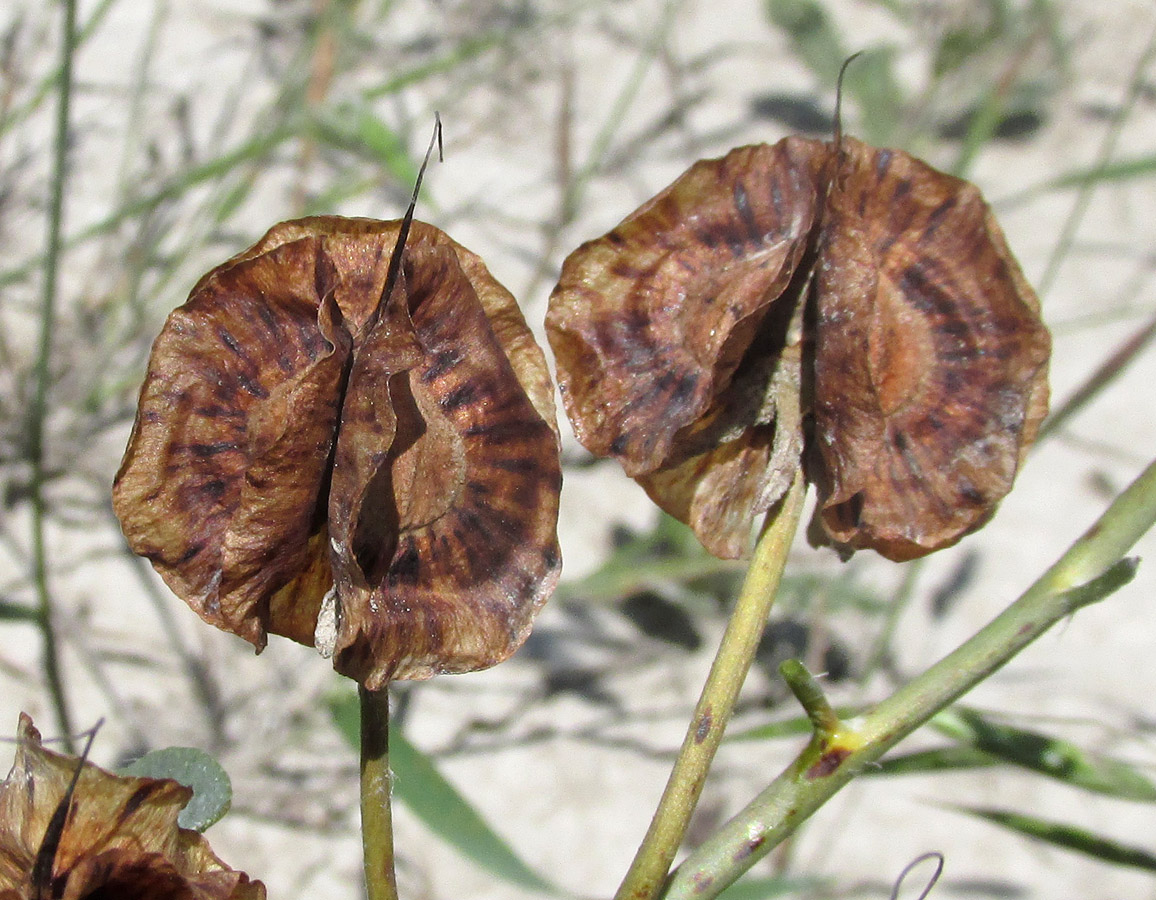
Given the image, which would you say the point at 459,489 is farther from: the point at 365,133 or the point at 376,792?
the point at 365,133

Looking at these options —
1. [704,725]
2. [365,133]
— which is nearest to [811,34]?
[365,133]

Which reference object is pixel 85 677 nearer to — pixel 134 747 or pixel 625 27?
pixel 134 747

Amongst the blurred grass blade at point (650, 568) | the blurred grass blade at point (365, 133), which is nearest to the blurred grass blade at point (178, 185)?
the blurred grass blade at point (365, 133)

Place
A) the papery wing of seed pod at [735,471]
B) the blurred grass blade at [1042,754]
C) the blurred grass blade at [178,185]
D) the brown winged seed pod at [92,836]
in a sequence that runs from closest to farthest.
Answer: the brown winged seed pod at [92,836] → the papery wing of seed pod at [735,471] → the blurred grass blade at [1042,754] → the blurred grass blade at [178,185]

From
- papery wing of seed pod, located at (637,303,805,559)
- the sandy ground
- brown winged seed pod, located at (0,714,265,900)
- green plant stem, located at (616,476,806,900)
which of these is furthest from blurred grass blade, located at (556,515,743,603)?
brown winged seed pod, located at (0,714,265,900)

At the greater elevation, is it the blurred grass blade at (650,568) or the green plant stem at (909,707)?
the blurred grass blade at (650,568)

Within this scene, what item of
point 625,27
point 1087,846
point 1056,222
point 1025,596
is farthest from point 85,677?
point 1056,222

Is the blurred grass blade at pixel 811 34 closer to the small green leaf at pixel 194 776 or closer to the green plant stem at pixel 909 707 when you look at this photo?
the green plant stem at pixel 909 707
